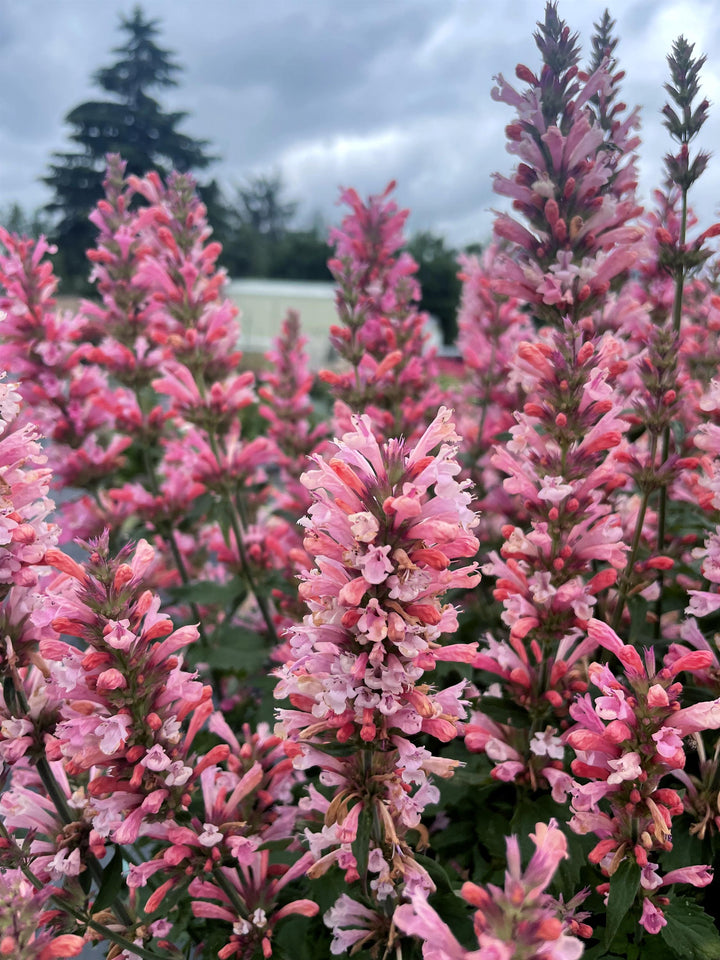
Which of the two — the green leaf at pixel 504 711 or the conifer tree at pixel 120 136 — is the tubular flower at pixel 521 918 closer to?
the green leaf at pixel 504 711

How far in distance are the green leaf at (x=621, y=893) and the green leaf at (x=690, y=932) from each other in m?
0.20

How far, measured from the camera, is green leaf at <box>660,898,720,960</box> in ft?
5.89

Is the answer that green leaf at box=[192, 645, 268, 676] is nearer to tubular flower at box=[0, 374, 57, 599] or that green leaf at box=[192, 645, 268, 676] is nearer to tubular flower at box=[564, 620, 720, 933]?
tubular flower at box=[0, 374, 57, 599]

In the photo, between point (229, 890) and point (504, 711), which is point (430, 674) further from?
point (229, 890)

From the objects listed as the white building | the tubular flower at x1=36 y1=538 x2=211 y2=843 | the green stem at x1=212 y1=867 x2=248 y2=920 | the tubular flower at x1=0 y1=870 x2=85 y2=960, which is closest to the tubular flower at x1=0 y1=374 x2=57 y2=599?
the tubular flower at x1=36 y1=538 x2=211 y2=843

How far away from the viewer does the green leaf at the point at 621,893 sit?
65.7 inches

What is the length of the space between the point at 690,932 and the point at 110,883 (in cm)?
165

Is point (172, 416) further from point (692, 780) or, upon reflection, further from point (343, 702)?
point (692, 780)

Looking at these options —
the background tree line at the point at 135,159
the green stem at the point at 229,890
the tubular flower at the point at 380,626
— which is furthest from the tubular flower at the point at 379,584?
the background tree line at the point at 135,159

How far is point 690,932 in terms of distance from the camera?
6.09 feet

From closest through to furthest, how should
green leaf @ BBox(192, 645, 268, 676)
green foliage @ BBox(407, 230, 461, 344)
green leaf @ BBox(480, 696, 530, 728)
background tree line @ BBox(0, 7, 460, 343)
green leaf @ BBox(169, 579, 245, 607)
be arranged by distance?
green leaf @ BBox(480, 696, 530, 728) < green leaf @ BBox(192, 645, 268, 676) < green leaf @ BBox(169, 579, 245, 607) < background tree line @ BBox(0, 7, 460, 343) < green foliage @ BBox(407, 230, 461, 344)

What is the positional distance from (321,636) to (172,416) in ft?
9.20

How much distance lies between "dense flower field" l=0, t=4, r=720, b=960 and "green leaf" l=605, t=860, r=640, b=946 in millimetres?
A: 10

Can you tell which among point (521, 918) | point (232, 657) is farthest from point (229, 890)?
point (232, 657)
